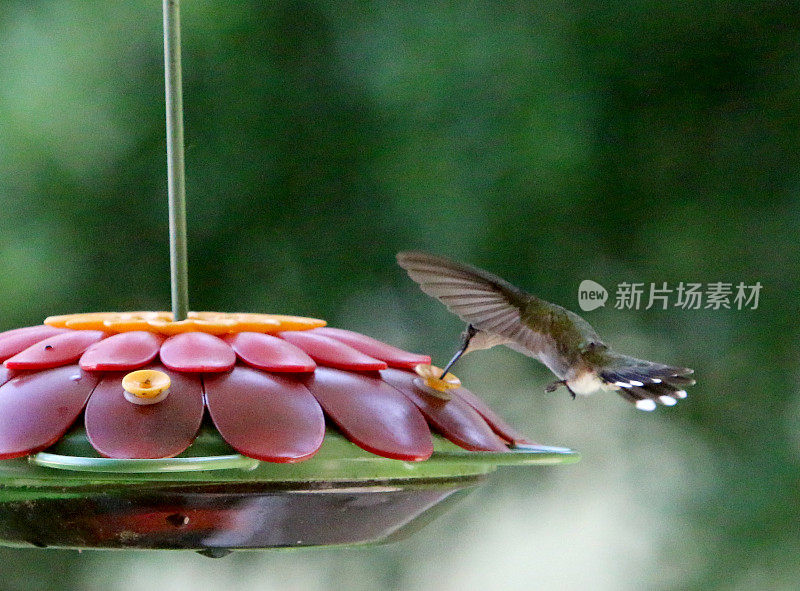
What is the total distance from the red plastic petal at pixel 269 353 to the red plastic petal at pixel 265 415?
15 mm

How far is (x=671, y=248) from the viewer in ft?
10.9

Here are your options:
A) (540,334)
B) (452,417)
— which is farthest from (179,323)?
(540,334)

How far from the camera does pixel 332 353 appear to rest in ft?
4.12

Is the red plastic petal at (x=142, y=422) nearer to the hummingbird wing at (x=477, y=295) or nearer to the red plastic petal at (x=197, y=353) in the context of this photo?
the red plastic petal at (x=197, y=353)

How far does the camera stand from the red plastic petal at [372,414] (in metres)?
1.11

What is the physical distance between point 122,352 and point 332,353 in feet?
0.90

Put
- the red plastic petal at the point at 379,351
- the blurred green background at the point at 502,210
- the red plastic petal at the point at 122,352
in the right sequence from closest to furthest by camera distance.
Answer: the red plastic petal at the point at 122,352
the red plastic petal at the point at 379,351
the blurred green background at the point at 502,210

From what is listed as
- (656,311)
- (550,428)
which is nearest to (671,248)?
(656,311)

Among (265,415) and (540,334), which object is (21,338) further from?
(540,334)

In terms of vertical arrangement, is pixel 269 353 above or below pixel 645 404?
above

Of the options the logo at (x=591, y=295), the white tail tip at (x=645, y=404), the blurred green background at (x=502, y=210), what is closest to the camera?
the white tail tip at (x=645, y=404)

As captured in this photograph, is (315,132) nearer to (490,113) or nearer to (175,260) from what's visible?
(490,113)

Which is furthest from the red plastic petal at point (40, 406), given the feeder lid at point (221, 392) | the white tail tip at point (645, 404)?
the white tail tip at point (645, 404)

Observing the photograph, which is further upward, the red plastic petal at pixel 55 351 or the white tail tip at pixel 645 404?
the red plastic petal at pixel 55 351
